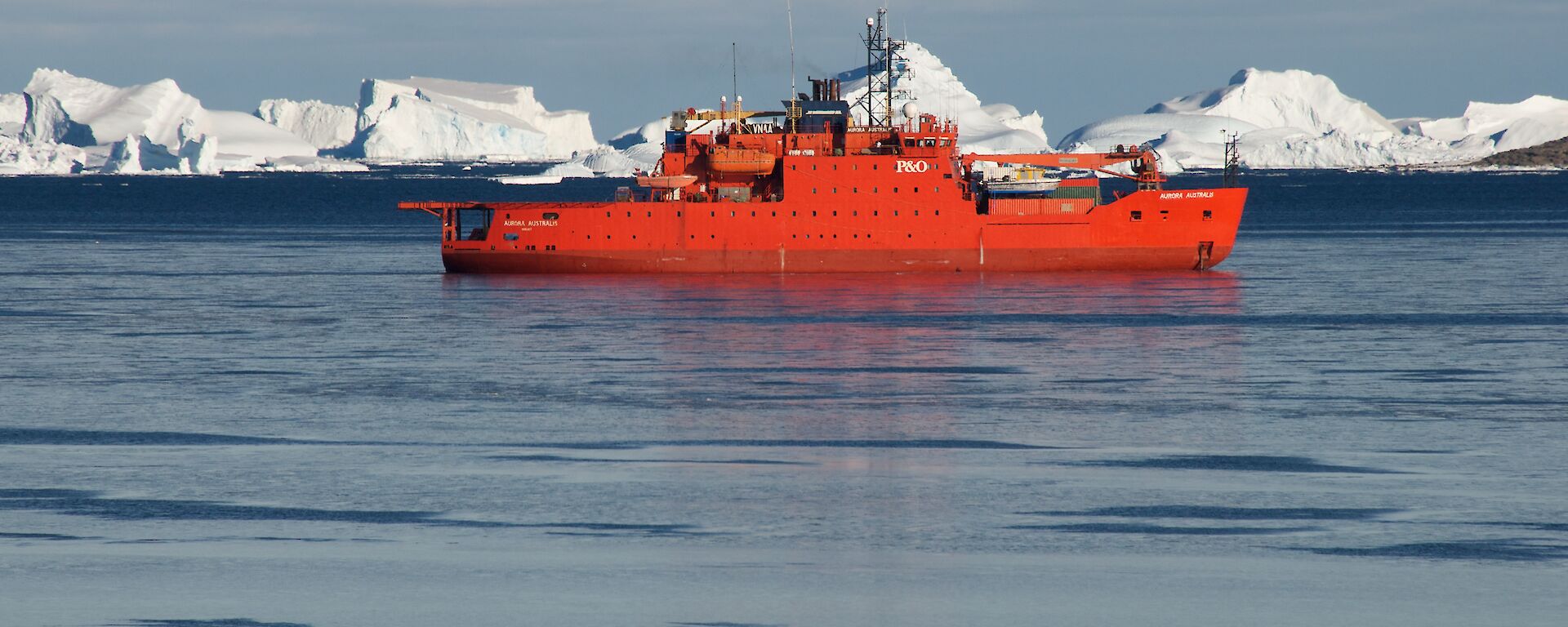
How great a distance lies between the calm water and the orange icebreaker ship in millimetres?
7307

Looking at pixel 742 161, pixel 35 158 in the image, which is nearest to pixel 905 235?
pixel 742 161

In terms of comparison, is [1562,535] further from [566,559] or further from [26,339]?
[26,339]

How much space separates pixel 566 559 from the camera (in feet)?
41.1

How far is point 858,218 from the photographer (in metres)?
43.4

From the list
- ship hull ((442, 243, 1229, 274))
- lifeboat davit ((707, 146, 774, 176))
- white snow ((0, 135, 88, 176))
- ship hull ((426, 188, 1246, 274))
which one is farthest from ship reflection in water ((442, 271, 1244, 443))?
white snow ((0, 135, 88, 176))

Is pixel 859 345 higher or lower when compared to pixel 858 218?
lower

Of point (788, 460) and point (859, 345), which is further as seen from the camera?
point (859, 345)

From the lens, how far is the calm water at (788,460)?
11.6 m

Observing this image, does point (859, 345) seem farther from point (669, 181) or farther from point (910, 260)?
point (669, 181)

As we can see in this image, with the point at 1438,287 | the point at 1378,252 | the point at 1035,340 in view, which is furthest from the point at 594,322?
the point at 1378,252

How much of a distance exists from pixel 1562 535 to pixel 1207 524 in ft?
8.29

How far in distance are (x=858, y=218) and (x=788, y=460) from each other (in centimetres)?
2724

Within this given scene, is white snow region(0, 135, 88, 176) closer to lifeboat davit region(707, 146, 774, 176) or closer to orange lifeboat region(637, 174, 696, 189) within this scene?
orange lifeboat region(637, 174, 696, 189)

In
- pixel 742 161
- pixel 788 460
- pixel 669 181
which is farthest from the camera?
pixel 742 161
